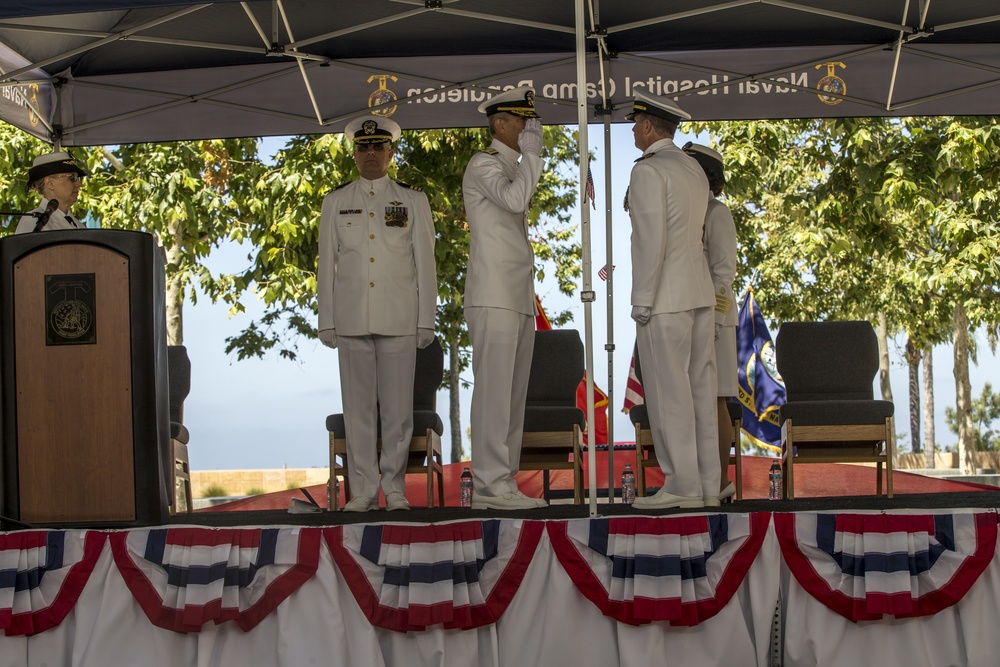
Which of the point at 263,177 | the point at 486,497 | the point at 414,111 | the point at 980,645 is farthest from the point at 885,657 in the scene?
the point at 263,177

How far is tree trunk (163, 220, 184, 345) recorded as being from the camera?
13.7 m

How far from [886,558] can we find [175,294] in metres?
10.8

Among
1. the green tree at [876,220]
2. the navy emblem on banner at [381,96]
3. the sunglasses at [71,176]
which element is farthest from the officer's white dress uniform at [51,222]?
the green tree at [876,220]

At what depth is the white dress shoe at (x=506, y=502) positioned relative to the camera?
5755 millimetres

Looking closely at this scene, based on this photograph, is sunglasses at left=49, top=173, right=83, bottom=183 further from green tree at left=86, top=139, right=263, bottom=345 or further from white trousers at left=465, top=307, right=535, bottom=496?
green tree at left=86, top=139, right=263, bottom=345

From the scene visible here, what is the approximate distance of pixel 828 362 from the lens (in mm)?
8125

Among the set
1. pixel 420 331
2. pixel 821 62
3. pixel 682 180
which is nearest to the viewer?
pixel 682 180

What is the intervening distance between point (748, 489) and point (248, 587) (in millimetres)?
7168

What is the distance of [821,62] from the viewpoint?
791 centimetres

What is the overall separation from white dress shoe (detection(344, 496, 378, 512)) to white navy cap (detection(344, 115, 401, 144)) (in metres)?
1.90

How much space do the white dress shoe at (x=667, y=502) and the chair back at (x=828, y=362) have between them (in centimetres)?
264

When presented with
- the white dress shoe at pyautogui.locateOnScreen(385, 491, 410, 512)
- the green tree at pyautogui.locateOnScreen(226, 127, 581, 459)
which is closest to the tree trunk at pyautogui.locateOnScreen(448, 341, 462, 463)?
the green tree at pyautogui.locateOnScreen(226, 127, 581, 459)

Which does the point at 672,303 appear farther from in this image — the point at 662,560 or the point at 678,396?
the point at 662,560

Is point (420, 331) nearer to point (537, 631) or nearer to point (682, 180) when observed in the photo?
point (682, 180)
